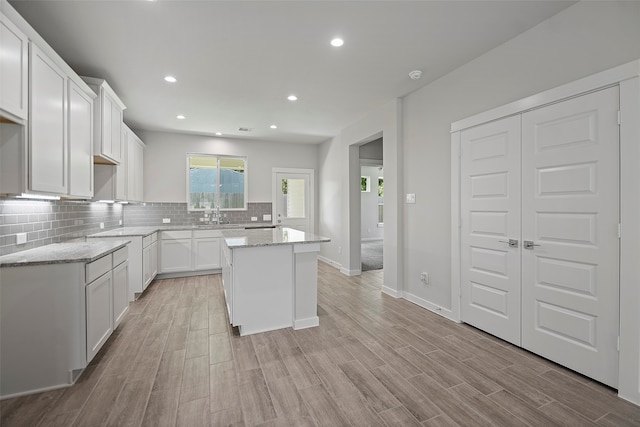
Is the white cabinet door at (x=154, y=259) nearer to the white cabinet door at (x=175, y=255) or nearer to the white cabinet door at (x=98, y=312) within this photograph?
the white cabinet door at (x=175, y=255)

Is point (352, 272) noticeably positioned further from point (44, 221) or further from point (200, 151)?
point (44, 221)

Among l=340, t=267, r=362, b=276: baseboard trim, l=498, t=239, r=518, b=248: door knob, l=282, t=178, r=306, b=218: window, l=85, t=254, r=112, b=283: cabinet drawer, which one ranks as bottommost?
l=340, t=267, r=362, b=276: baseboard trim

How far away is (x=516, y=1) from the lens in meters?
2.12

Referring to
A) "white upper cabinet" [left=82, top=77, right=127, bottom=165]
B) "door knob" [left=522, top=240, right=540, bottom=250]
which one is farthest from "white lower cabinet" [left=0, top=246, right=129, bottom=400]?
"door knob" [left=522, top=240, right=540, bottom=250]

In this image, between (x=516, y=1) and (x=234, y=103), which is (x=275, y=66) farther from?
(x=516, y=1)

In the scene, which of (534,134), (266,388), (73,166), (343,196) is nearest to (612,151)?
(534,134)

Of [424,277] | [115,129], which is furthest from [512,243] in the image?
[115,129]

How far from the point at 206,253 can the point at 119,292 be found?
237 centimetres

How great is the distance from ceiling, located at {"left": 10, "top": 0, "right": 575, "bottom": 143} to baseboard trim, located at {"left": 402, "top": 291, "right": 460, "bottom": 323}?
2.75m

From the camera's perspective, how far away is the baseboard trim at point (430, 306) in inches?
127

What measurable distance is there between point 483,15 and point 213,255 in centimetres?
505

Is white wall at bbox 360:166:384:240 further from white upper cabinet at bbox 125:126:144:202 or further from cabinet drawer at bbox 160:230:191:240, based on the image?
white upper cabinet at bbox 125:126:144:202

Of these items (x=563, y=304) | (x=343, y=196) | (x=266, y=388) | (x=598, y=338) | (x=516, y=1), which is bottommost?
(x=266, y=388)

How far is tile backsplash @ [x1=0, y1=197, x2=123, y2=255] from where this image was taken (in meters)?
2.23
